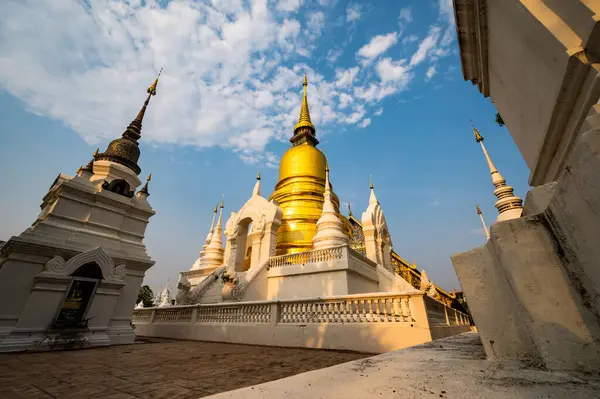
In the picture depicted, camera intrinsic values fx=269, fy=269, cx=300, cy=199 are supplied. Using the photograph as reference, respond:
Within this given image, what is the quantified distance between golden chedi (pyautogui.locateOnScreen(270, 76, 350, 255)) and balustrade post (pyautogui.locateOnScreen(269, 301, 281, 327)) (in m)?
7.54

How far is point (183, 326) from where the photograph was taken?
9461 millimetres

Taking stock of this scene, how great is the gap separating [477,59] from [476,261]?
13.6ft

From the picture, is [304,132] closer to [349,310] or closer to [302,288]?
[302,288]

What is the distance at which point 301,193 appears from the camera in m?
18.2

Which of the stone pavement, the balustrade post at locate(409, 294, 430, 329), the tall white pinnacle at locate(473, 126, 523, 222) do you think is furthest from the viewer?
the tall white pinnacle at locate(473, 126, 523, 222)

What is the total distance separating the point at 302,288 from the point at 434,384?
10193 millimetres

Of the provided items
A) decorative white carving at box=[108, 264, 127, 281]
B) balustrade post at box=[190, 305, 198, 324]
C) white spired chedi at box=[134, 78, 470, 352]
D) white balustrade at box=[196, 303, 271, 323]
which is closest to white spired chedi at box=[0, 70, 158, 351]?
decorative white carving at box=[108, 264, 127, 281]

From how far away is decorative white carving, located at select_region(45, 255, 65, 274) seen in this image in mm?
6520

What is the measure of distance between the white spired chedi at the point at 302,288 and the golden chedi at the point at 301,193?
0.22 feet

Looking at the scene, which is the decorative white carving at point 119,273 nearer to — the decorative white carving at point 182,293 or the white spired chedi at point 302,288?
the white spired chedi at point 302,288

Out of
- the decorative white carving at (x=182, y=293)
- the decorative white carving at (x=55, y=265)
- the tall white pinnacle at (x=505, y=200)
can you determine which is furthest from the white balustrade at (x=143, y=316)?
the tall white pinnacle at (x=505, y=200)

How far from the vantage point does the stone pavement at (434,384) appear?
1.19 meters

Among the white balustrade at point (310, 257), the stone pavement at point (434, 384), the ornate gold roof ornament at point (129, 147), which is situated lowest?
the stone pavement at point (434, 384)

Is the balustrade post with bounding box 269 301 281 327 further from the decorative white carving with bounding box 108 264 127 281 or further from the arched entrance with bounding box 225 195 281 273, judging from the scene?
the arched entrance with bounding box 225 195 281 273
